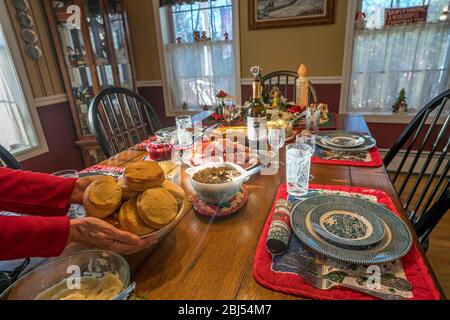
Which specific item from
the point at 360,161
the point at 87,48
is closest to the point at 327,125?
the point at 360,161

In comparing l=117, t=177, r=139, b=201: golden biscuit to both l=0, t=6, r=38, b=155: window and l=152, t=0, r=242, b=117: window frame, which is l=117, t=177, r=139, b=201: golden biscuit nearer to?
l=0, t=6, r=38, b=155: window

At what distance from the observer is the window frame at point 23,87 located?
6.56ft

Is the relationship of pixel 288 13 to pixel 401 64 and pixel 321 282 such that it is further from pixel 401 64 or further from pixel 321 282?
pixel 321 282

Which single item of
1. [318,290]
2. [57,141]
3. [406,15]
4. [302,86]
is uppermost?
[406,15]

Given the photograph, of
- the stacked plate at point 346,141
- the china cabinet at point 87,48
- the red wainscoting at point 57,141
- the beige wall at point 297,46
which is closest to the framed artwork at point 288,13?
the beige wall at point 297,46

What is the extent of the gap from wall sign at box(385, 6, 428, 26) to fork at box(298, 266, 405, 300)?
105 inches

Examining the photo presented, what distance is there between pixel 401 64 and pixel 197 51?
2.07 m

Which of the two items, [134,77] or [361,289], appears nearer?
[361,289]

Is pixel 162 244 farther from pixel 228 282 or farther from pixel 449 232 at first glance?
pixel 449 232

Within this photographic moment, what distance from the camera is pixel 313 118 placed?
138cm

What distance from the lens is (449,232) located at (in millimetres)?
1836

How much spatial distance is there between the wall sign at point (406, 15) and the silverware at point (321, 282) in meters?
2.67
